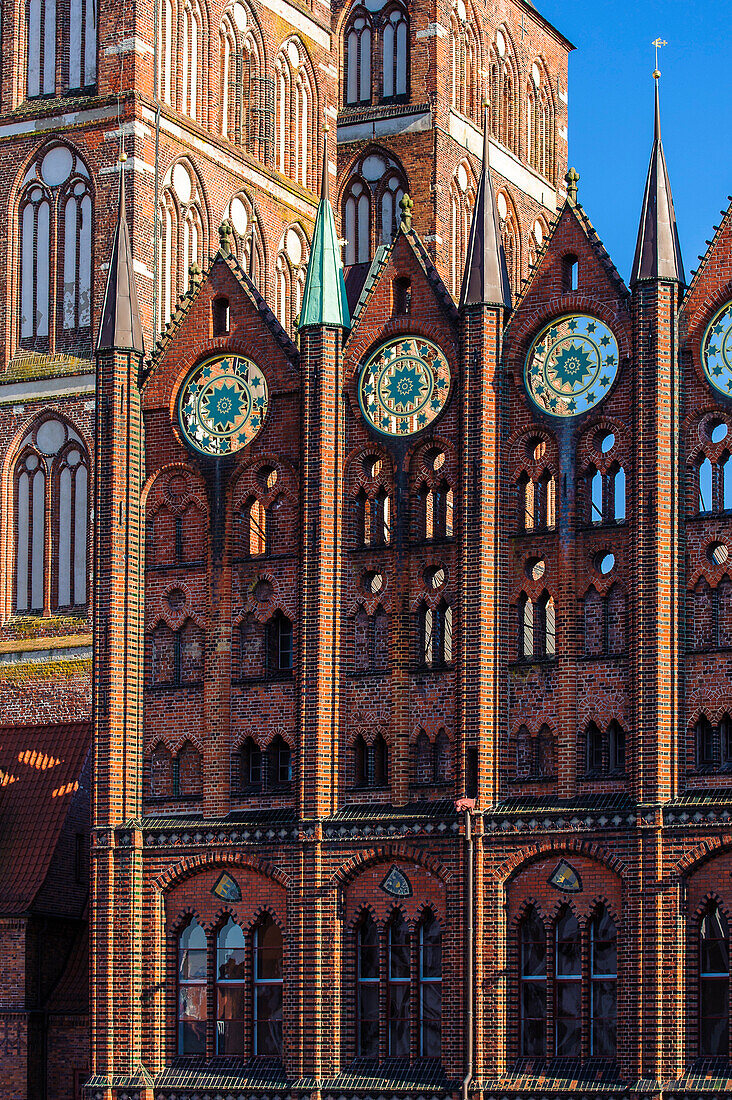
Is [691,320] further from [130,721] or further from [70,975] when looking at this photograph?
[70,975]

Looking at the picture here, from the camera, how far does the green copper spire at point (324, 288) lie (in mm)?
48475

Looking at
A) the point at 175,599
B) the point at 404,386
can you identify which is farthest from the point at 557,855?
the point at 175,599

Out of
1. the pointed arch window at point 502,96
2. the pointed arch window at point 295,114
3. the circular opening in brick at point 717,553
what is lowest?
the circular opening in brick at point 717,553

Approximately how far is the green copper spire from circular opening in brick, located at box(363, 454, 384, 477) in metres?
2.84

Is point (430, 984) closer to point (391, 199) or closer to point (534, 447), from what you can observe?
point (534, 447)

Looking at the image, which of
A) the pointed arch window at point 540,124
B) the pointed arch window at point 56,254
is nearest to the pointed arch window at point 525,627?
the pointed arch window at point 56,254

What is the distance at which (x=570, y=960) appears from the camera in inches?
1738

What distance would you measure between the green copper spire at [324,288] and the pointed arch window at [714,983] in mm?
14301

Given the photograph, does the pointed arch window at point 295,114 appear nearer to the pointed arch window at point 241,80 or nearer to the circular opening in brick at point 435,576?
the pointed arch window at point 241,80

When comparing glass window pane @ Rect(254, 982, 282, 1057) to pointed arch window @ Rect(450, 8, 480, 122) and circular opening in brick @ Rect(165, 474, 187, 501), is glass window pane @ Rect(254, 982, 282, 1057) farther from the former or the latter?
pointed arch window @ Rect(450, 8, 480, 122)

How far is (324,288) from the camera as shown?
48.7 meters

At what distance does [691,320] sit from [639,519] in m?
4.02

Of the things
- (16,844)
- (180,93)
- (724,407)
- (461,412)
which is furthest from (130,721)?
(180,93)

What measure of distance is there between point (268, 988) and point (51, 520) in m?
15.6
